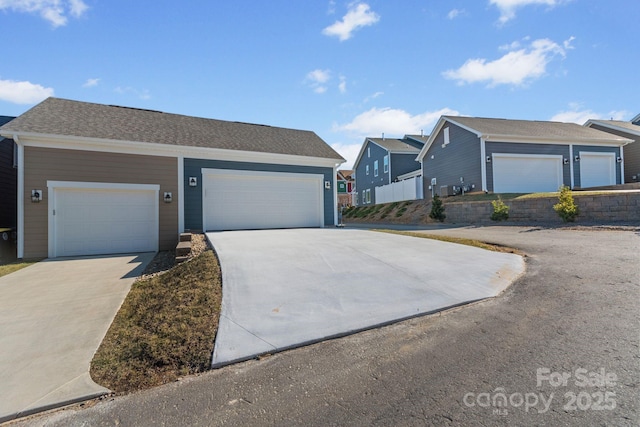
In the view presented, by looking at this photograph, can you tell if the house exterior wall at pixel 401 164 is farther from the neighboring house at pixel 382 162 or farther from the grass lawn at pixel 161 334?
the grass lawn at pixel 161 334

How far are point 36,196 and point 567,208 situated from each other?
55.4 ft

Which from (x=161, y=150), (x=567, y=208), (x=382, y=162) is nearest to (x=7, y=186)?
(x=161, y=150)

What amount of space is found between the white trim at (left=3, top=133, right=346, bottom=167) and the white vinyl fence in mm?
11320

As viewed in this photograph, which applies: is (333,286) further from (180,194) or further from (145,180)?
(145,180)

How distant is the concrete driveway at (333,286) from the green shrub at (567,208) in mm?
6187

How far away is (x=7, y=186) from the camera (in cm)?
1243

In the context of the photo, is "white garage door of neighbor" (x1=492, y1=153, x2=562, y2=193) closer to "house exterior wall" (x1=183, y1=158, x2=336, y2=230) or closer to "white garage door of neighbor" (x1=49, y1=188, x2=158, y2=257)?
"house exterior wall" (x1=183, y1=158, x2=336, y2=230)

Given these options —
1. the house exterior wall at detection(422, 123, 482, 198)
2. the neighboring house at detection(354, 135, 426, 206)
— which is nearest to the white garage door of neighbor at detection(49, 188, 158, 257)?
the house exterior wall at detection(422, 123, 482, 198)

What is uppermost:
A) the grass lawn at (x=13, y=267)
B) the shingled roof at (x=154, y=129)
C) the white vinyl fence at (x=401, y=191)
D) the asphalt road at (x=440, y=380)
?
the shingled roof at (x=154, y=129)

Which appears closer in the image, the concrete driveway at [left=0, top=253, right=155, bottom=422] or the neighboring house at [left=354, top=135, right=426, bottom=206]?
the concrete driveway at [left=0, top=253, right=155, bottom=422]

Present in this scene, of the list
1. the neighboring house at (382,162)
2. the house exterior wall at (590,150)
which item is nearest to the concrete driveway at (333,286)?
the house exterior wall at (590,150)

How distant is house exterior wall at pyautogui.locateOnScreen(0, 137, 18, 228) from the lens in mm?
12117

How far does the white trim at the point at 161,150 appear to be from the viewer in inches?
342

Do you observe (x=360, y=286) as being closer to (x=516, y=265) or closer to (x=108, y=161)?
(x=516, y=265)
